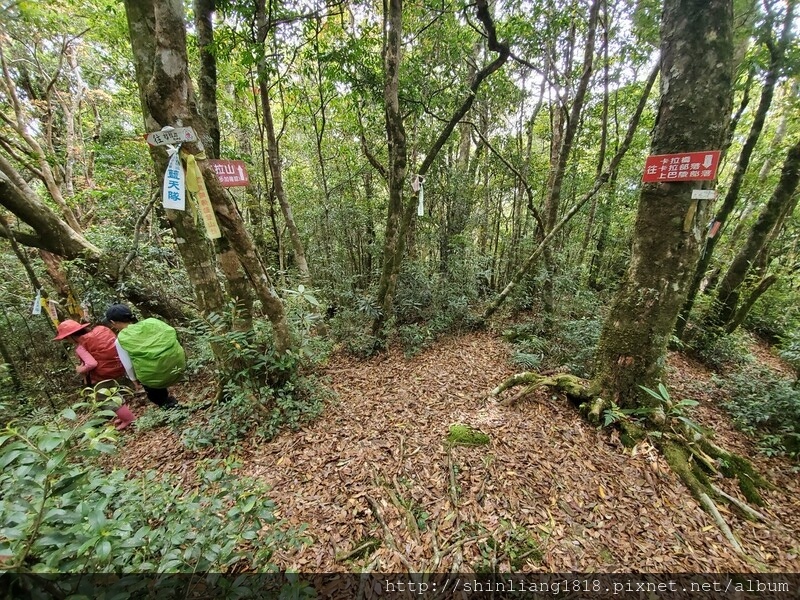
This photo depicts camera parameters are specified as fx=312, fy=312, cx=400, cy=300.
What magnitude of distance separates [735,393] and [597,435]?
2.96 metres

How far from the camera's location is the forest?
82.4 inches

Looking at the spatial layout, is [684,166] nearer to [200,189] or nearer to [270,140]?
[200,189]

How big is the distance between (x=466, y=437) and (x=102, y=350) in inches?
195

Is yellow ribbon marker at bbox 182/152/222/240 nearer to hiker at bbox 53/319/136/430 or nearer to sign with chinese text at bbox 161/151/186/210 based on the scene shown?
sign with chinese text at bbox 161/151/186/210

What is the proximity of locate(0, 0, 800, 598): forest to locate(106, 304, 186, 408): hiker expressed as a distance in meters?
0.15

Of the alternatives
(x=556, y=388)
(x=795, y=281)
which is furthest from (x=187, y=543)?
(x=795, y=281)

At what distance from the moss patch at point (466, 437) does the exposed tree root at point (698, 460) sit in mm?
1226

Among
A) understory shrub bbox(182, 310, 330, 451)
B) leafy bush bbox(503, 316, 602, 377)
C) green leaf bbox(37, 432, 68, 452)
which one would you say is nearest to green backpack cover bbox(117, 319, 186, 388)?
understory shrub bbox(182, 310, 330, 451)

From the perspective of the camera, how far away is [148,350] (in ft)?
12.8

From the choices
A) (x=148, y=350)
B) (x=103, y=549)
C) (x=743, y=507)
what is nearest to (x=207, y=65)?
(x=148, y=350)

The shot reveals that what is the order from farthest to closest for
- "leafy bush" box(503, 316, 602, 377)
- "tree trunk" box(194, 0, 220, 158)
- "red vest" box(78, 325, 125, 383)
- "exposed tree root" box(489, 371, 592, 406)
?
"leafy bush" box(503, 316, 602, 377) < "red vest" box(78, 325, 125, 383) < "tree trunk" box(194, 0, 220, 158) < "exposed tree root" box(489, 371, 592, 406)

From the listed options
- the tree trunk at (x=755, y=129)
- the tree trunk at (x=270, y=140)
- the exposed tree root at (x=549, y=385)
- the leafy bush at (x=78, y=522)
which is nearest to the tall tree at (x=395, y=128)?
the tree trunk at (x=270, y=140)

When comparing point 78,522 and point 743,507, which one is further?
point 743,507

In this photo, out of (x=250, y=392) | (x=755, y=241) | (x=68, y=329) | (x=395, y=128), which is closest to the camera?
(x=250, y=392)
